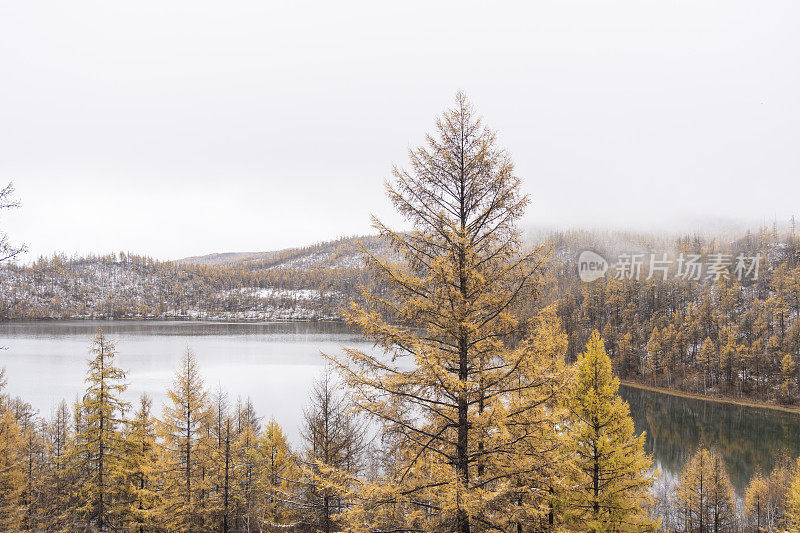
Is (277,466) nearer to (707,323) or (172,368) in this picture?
(172,368)

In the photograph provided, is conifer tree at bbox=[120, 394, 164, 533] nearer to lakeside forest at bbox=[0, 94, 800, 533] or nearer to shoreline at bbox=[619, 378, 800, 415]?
lakeside forest at bbox=[0, 94, 800, 533]

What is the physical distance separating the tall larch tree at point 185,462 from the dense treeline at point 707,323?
85034mm

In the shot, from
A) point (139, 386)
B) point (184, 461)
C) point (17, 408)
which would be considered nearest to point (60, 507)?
point (184, 461)

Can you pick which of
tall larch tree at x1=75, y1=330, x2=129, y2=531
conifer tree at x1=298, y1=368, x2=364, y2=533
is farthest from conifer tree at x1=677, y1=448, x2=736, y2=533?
tall larch tree at x1=75, y1=330, x2=129, y2=531

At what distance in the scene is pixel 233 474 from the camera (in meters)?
19.4

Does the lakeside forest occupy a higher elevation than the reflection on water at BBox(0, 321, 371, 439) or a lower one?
higher

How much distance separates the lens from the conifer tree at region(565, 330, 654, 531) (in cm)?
1184

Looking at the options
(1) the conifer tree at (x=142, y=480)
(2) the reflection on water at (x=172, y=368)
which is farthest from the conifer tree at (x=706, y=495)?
(1) the conifer tree at (x=142, y=480)

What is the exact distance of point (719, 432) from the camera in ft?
174

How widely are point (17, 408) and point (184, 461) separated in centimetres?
2585

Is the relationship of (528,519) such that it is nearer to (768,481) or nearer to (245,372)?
(768,481)

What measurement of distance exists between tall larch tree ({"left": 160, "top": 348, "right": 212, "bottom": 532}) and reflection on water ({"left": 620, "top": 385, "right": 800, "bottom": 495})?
42.6 meters

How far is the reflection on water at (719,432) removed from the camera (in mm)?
43562

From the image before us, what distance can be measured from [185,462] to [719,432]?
203 feet
